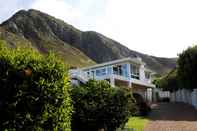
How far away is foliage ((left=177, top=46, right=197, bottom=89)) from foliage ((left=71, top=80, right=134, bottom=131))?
24176mm

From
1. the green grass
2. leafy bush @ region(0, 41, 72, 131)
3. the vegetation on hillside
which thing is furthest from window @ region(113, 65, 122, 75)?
leafy bush @ region(0, 41, 72, 131)

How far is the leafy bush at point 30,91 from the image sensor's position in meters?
10.2

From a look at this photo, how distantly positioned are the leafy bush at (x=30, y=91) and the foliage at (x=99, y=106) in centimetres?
777

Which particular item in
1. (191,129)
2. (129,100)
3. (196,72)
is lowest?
(191,129)

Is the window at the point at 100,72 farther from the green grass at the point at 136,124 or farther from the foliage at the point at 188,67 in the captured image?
the green grass at the point at 136,124

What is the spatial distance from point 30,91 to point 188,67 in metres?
35.9

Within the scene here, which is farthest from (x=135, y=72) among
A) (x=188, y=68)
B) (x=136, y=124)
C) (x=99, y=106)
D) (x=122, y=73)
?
(x=99, y=106)

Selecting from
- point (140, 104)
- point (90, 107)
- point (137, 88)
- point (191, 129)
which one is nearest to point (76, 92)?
point (90, 107)

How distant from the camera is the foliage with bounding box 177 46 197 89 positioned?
4419 cm

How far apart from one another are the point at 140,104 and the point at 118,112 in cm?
1930

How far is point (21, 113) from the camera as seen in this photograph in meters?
10.3

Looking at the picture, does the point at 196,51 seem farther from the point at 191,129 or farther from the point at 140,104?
the point at 191,129

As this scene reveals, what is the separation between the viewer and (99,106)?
1984cm

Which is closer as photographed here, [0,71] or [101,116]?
[0,71]
